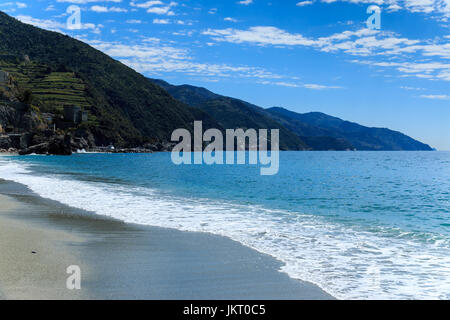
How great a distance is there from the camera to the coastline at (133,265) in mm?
7289

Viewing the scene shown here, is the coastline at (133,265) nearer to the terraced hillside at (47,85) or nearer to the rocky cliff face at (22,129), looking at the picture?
the rocky cliff face at (22,129)

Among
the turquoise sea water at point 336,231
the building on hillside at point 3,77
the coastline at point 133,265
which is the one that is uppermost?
the building on hillside at point 3,77

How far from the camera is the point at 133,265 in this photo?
29.8ft

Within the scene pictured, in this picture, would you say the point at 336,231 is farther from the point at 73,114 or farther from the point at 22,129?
the point at 73,114

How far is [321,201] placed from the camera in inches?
1053

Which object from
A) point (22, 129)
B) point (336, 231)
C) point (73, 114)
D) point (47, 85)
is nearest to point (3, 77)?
point (22, 129)

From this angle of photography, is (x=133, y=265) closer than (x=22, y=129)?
Yes

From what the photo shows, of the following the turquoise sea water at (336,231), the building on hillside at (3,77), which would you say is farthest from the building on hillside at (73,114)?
the turquoise sea water at (336,231)

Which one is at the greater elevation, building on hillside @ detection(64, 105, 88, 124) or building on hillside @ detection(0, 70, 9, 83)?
building on hillside @ detection(0, 70, 9, 83)

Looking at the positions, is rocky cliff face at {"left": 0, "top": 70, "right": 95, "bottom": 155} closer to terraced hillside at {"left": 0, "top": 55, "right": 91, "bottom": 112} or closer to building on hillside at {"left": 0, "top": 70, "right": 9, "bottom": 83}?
building on hillside at {"left": 0, "top": 70, "right": 9, "bottom": 83}

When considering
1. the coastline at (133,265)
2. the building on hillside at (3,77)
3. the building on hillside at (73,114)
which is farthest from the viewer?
the building on hillside at (73,114)

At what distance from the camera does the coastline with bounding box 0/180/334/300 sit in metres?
7.29

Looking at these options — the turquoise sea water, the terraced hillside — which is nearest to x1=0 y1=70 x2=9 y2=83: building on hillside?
the terraced hillside
